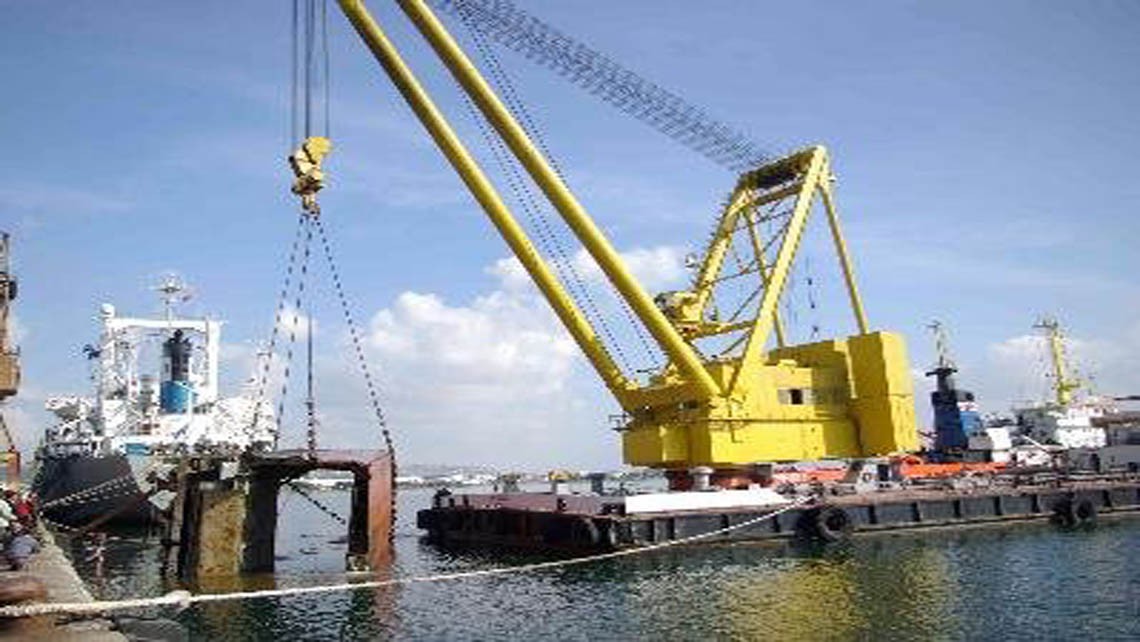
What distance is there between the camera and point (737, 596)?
24969 mm

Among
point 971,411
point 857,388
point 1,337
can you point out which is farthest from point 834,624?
point 971,411

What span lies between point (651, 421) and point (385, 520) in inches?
560

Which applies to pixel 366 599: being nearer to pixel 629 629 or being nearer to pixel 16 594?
pixel 629 629

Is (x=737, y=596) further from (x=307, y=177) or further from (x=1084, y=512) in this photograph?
(x=1084, y=512)

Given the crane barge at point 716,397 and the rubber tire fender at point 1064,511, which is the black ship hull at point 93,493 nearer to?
the crane barge at point 716,397

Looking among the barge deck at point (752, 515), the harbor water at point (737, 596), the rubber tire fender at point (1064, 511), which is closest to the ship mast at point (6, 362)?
the harbor water at point (737, 596)

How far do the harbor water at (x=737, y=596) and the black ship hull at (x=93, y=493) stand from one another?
11783 mm

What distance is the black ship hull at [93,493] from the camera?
1886 inches

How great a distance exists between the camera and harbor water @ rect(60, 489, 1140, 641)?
67.9 feet

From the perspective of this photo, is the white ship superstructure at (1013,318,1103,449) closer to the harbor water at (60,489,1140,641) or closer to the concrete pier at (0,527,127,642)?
the harbor water at (60,489,1140,641)

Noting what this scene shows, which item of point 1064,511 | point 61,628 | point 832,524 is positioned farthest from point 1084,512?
point 61,628

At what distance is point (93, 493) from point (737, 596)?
1516 inches

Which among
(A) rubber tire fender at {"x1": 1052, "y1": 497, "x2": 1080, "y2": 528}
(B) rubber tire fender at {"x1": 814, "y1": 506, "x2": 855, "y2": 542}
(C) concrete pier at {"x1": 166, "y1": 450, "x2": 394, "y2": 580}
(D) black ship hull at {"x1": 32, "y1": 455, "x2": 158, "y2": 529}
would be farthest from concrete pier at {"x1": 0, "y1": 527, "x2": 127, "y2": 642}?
(A) rubber tire fender at {"x1": 1052, "y1": 497, "x2": 1080, "y2": 528}

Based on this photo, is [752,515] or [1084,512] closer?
[752,515]
